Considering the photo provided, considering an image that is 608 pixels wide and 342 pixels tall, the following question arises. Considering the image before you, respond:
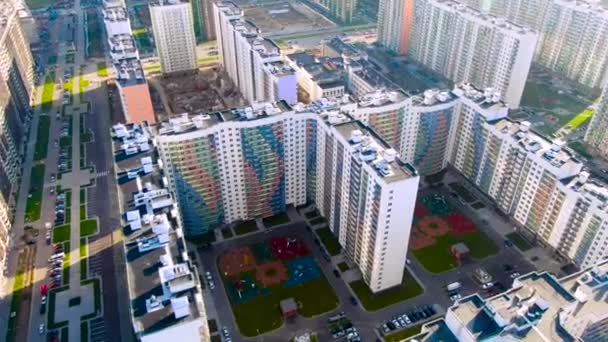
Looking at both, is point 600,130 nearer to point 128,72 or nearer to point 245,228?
point 245,228

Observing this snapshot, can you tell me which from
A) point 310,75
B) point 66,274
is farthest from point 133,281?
point 310,75

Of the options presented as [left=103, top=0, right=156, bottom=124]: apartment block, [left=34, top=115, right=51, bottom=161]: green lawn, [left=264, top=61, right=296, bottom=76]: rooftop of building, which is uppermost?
[left=264, top=61, right=296, bottom=76]: rooftop of building

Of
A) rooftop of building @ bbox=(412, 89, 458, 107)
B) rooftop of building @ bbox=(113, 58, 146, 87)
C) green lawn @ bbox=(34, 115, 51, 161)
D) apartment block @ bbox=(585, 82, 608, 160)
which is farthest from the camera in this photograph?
green lawn @ bbox=(34, 115, 51, 161)

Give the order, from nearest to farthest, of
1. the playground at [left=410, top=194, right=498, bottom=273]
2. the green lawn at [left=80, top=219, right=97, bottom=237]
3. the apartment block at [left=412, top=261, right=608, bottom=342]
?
the apartment block at [left=412, top=261, right=608, bottom=342] → the playground at [left=410, top=194, right=498, bottom=273] → the green lawn at [left=80, top=219, right=97, bottom=237]

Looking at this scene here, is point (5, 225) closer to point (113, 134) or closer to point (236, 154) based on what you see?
point (113, 134)

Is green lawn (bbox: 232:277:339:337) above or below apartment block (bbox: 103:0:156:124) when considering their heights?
below

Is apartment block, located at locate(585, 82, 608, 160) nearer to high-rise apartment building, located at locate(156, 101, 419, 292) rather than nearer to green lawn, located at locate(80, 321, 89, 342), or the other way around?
high-rise apartment building, located at locate(156, 101, 419, 292)

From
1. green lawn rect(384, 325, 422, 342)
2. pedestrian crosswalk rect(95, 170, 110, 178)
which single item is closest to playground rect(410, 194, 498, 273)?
green lawn rect(384, 325, 422, 342)

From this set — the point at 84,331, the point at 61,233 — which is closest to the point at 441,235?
the point at 84,331
